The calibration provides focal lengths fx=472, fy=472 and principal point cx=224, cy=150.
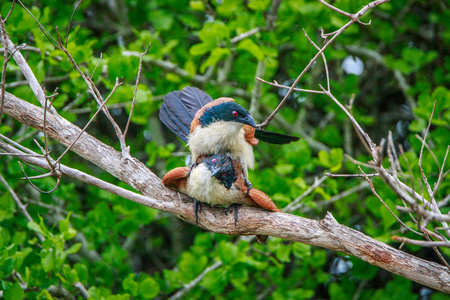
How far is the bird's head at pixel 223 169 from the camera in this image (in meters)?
2.83

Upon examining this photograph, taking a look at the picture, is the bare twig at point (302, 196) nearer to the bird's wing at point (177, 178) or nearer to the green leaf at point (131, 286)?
the bird's wing at point (177, 178)

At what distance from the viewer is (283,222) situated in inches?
102

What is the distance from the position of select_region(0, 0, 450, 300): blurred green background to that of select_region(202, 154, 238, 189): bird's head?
898mm

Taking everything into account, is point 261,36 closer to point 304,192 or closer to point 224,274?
point 304,192

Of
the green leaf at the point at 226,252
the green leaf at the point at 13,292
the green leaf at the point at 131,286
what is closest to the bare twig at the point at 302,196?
the green leaf at the point at 226,252

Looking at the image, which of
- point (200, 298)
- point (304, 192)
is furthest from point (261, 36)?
point (200, 298)

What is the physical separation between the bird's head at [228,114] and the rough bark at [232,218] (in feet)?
1.80

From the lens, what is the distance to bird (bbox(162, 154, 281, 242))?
2807 millimetres

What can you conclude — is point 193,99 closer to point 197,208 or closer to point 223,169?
point 223,169

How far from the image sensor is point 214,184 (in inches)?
111

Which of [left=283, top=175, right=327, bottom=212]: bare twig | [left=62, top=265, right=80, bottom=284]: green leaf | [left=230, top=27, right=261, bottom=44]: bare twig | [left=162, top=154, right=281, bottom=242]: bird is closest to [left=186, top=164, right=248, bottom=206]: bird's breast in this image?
[left=162, top=154, right=281, bottom=242]: bird

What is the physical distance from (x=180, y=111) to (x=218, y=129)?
557mm

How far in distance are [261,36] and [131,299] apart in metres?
2.49

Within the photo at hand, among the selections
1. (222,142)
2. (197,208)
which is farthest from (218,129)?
(197,208)
